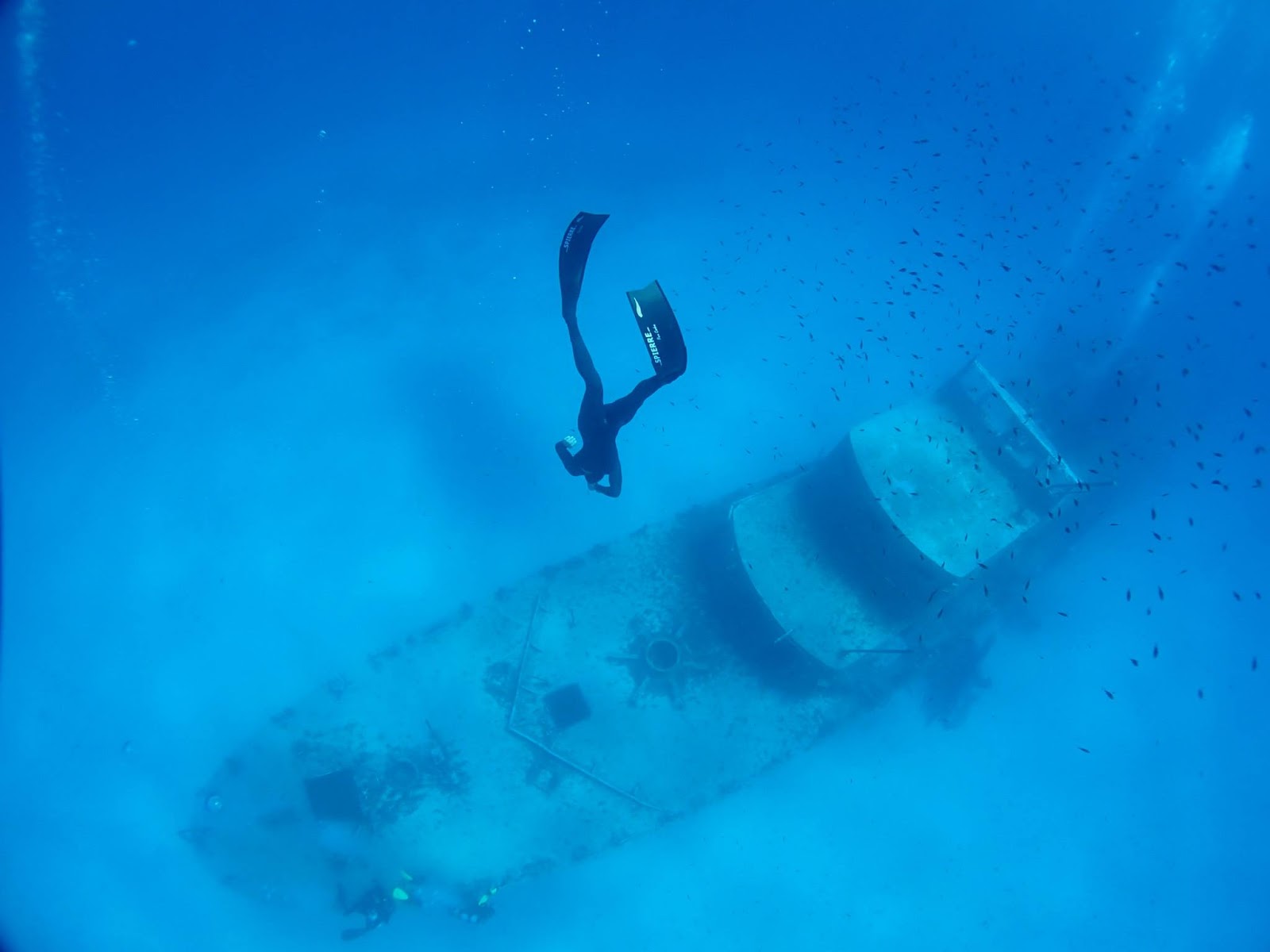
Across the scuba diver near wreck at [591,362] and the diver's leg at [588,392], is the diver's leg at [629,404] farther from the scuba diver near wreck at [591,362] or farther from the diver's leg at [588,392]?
the diver's leg at [588,392]

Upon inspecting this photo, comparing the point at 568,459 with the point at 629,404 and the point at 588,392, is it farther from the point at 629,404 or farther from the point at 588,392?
the point at 629,404

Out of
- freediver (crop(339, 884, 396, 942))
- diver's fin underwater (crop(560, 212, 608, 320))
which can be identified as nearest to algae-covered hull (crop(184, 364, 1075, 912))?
freediver (crop(339, 884, 396, 942))

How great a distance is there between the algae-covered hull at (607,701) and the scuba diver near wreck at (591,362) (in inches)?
139

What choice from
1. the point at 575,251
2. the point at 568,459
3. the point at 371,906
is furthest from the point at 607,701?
the point at 575,251

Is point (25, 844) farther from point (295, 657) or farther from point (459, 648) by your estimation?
point (459, 648)

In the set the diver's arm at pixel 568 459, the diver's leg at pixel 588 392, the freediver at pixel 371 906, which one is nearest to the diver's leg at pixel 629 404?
the diver's leg at pixel 588 392

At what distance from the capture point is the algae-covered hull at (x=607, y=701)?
10336mm

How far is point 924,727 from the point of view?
1442 centimetres

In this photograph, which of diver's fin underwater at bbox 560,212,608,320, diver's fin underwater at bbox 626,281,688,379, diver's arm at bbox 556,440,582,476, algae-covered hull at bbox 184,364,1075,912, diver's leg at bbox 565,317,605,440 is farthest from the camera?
algae-covered hull at bbox 184,364,1075,912

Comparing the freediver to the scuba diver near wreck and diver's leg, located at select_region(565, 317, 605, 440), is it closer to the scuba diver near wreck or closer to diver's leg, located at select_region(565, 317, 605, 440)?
the scuba diver near wreck

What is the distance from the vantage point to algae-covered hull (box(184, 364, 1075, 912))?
1034cm

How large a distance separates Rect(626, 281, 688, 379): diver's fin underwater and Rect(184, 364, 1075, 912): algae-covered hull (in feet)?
16.1

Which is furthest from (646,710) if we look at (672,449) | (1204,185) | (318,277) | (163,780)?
(1204,185)

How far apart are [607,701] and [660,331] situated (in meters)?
7.00
